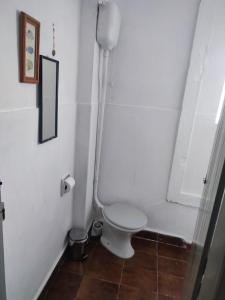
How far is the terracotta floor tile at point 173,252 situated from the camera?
2039 mm

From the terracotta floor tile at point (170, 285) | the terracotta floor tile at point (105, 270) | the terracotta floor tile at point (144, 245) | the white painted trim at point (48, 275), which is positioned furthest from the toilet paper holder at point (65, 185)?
the terracotta floor tile at point (170, 285)

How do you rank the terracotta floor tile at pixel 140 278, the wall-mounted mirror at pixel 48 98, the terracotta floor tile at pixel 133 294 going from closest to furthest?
the wall-mounted mirror at pixel 48 98 < the terracotta floor tile at pixel 133 294 < the terracotta floor tile at pixel 140 278

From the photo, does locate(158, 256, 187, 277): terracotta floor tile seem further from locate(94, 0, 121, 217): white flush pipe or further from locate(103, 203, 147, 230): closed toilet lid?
locate(94, 0, 121, 217): white flush pipe

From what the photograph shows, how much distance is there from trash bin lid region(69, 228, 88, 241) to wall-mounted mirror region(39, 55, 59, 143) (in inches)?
38.5

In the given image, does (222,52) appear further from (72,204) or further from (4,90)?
(72,204)

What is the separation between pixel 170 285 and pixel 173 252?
0.39 meters

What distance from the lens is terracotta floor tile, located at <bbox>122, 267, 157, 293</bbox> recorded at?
1692mm

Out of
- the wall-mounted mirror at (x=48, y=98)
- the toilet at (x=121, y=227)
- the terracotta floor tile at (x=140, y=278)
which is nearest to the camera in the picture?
the wall-mounted mirror at (x=48, y=98)

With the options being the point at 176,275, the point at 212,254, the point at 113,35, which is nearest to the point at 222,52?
the point at 113,35

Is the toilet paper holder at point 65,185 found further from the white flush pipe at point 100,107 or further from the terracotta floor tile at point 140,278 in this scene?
the terracotta floor tile at point 140,278

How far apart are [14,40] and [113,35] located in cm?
98

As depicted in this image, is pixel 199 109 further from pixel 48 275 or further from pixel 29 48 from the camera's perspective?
pixel 48 275

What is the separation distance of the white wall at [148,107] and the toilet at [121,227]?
0.22m

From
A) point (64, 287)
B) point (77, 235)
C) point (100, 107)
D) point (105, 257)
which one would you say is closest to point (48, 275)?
point (64, 287)
